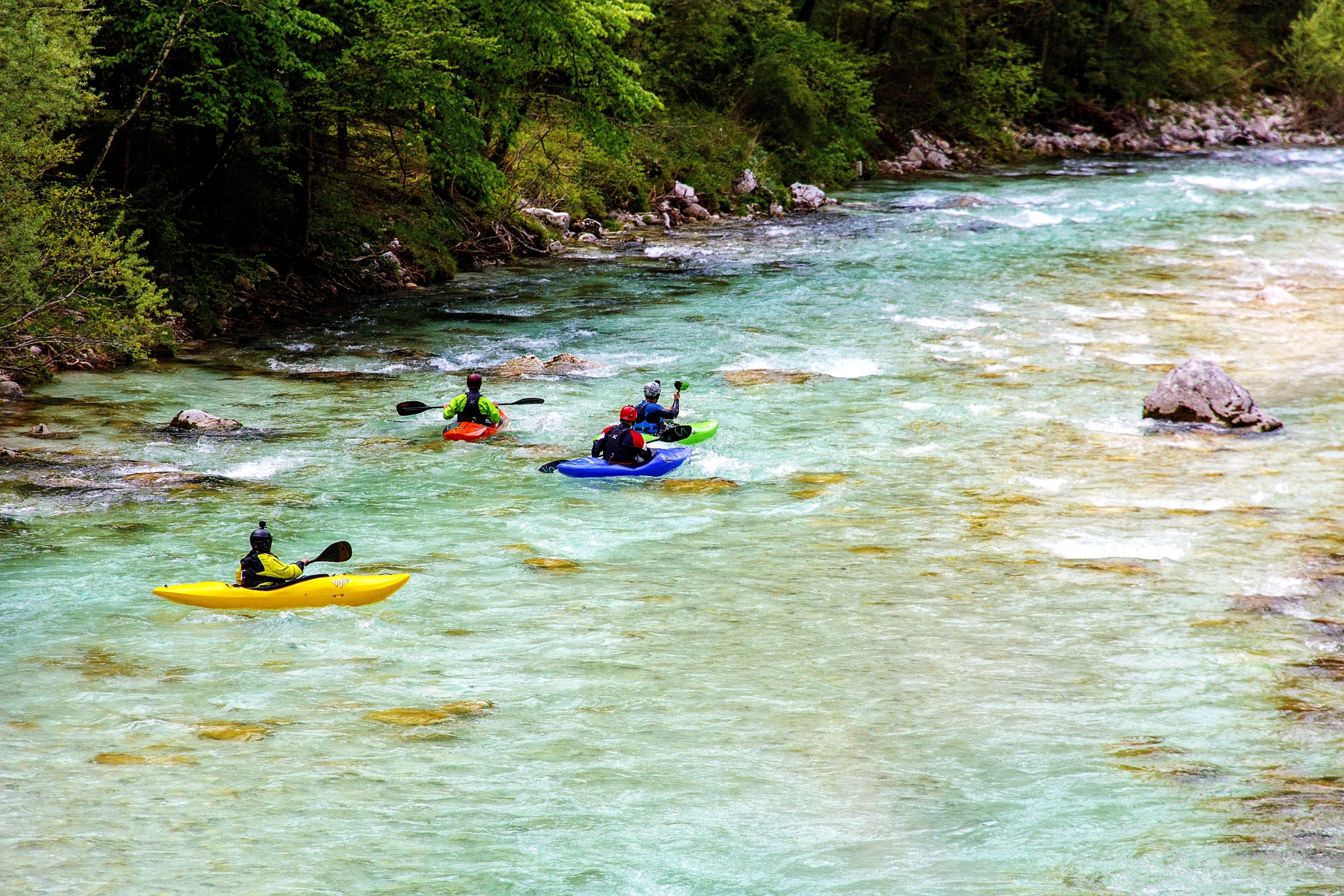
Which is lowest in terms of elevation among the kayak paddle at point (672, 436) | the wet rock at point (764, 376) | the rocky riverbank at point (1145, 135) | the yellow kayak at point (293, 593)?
the yellow kayak at point (293, 593)

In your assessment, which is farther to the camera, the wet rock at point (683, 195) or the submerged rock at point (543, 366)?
the wet rock at point (683, 195)

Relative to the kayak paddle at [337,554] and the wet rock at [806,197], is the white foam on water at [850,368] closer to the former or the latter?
the kayak paddle at [337,554]

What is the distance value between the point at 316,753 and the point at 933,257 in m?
19.3

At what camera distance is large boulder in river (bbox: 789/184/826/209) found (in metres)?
30.6

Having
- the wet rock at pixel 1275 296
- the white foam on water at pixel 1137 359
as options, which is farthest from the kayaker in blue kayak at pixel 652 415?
the wet rock at pixel 1275 296

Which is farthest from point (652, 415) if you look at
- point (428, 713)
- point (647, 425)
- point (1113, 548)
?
point (428, 713)

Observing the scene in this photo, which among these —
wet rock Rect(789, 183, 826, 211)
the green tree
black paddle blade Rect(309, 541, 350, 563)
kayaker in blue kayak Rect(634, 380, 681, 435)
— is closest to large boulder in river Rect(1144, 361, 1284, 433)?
kayaker in blue kayak Rect(634, 380, 681, 435)

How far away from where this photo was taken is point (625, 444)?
11.5 meters

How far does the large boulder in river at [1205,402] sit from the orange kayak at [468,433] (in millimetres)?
7206

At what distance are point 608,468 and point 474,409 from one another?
78.6 inches

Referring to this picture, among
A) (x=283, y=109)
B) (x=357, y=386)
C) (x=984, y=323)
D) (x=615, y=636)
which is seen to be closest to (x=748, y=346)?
(x=984, y=323)

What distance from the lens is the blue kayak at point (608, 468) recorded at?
11.4 metres

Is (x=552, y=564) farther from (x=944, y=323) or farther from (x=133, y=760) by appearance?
(x=944, y=323)

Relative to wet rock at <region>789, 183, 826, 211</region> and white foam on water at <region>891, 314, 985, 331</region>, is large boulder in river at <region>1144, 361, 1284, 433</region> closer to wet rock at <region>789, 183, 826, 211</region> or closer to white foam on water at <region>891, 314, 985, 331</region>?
white foam on water at <region>891, 314, 985, 331</region>
